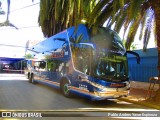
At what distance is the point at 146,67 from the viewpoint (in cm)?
1770

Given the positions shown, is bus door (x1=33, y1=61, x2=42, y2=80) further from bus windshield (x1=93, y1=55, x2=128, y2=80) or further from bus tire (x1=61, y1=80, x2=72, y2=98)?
bus windshield (x1=93, y1=55, x2=128, y2=80)

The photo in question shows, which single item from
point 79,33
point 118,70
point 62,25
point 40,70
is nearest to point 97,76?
point 118,70

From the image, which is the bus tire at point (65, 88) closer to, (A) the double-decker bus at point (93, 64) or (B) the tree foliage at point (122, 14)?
(A) the double-decker bus at point (93, 64)

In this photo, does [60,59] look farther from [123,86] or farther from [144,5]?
[144,5]

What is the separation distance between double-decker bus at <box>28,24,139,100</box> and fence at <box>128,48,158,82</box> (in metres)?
6.28

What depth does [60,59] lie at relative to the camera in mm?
13984

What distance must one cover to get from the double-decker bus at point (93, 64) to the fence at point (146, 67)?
20.6ft

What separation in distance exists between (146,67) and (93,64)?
834cm

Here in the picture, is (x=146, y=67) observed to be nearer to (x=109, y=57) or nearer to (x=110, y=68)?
(x=109, y=57)

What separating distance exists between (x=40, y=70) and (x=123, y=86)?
879 centimetres

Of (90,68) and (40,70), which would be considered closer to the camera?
(90,68)

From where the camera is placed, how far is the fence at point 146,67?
56.2 feet

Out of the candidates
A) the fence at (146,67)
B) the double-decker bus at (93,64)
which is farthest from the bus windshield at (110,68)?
the fence at (146,67)

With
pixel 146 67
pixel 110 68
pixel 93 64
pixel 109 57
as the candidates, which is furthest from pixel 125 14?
pixel 146 67
